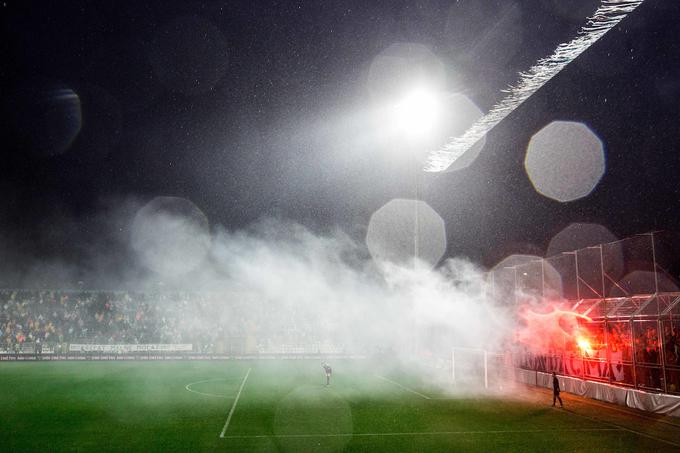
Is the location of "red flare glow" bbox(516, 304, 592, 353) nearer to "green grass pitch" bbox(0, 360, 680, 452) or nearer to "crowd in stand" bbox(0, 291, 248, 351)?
"green grass pitch" bbox(0, 360, 680, 452)

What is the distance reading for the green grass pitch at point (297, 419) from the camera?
1203cm

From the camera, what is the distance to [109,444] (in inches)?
461

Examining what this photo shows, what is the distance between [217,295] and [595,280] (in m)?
31.1

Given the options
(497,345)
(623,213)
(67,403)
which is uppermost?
(623,213)

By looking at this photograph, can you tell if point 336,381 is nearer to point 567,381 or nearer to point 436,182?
point 567,381

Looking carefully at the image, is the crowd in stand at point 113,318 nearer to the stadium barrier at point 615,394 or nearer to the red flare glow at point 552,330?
the red flare glow at point 552,330

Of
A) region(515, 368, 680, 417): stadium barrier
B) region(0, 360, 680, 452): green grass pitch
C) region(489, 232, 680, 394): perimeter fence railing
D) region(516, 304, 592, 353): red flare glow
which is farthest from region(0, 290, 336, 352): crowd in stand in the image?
region(515, 368, 680, 417): stadium barrier

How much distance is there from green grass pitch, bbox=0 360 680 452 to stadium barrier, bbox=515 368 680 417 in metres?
0.45

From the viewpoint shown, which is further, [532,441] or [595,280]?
[595,280]

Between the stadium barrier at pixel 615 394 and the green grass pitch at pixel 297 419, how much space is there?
448 mm

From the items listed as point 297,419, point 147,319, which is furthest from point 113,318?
point 297,419

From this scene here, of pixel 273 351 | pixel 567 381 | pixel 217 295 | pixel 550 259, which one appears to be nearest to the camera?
pixel 567 381

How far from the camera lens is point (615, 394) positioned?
735 inches

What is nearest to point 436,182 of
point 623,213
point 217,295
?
point 623,213
